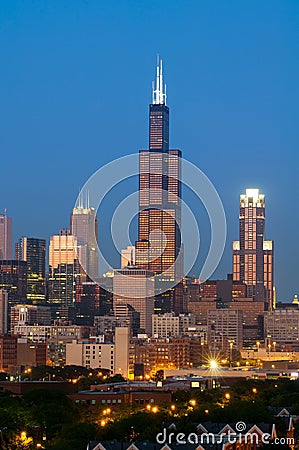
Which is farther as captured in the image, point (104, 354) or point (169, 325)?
point (169, 325)

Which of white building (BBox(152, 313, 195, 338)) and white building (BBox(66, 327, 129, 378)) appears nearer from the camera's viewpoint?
white building (BBox(66, 327, 129, 378))

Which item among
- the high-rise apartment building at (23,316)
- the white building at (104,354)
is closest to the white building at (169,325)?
the high-rise apartment building at (23,316)

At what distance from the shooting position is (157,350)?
150875 mm

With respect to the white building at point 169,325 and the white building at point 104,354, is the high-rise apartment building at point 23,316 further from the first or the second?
the white building at point 104,354

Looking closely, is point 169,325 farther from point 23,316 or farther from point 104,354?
point 104,354

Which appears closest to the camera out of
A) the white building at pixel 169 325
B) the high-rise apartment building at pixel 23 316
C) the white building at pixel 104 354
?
the white building at pixel 104 354

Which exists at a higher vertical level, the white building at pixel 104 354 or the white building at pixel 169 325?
the white building at pixel 169 325

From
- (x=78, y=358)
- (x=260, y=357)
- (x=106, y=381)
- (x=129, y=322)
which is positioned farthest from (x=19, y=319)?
(x=106, y=381)

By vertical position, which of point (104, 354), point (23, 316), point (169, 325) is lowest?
point (104, 354)

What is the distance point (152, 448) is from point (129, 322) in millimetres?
154225

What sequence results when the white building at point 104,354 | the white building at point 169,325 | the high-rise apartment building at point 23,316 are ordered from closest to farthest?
the white building at point 104,354, the white building at point 169,325, the high-rise apartment building at point 23,316

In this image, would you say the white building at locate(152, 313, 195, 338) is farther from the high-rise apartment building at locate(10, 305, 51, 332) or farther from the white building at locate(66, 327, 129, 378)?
the white building at locate(66, 327, 129, 378)

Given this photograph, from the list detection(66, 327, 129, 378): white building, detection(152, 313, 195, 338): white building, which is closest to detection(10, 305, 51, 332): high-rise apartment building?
detection(152, 313, 195, 338): white building

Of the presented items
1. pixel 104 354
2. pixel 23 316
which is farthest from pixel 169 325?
pixel 104 354
